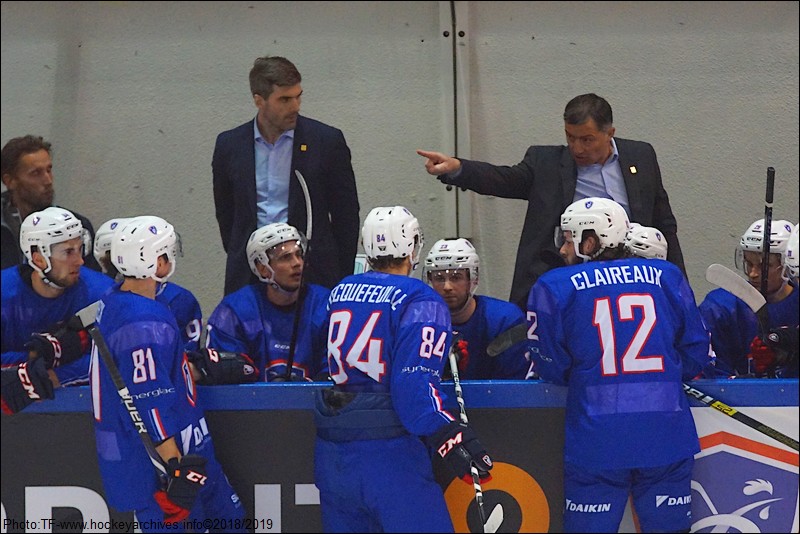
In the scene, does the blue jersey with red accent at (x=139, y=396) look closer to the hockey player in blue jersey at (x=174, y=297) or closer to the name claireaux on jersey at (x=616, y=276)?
the hockey player in blue jersey at (x=174, y=297)

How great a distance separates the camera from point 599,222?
3.15 metres

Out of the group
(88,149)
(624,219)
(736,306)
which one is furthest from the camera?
(88,149)

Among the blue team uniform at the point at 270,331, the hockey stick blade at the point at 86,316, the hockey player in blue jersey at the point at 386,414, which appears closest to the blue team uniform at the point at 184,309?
the blue team uniform at the point at 270,331

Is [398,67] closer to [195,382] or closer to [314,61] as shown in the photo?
[314,61]

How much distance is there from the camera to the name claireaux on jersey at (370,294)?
3020 mm

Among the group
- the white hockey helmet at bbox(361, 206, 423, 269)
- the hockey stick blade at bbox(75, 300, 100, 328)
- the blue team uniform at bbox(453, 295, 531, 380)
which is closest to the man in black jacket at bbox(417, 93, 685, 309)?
the blue team uniform at bbox(453, 295, 531, 380)

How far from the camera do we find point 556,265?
146 inches

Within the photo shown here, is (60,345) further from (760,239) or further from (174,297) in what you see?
(760,239)

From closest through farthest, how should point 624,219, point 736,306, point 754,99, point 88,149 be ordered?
point 624,219
point 736,306
point 754,99
point 88,149

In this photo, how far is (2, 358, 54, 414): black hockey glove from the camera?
3.20 meters

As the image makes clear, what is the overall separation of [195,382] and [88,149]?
2.05 meters

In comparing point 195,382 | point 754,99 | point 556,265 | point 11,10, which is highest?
point 11,10

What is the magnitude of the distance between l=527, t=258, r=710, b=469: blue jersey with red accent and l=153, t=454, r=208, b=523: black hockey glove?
1007mm

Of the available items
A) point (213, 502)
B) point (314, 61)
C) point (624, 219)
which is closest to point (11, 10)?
point (314, 61)
